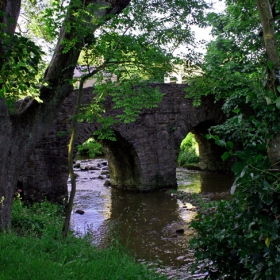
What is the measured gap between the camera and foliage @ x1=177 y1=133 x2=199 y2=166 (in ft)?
53.4

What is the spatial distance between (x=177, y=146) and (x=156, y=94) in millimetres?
6413

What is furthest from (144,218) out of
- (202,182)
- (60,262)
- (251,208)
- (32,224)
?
(251,208)

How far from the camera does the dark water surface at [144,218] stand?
6480mm

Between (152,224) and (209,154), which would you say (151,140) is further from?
(209,154)

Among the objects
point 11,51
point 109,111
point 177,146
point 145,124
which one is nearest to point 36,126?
point 11,51

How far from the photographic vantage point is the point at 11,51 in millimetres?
3143

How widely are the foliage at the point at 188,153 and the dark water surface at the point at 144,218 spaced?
2469mm

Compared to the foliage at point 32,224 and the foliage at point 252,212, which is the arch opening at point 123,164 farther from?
the foliage at point 252,212

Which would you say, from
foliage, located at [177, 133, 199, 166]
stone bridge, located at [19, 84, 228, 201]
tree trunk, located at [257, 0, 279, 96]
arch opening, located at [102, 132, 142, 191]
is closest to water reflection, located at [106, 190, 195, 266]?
arch opening, located at [102, 132, 142, 191]

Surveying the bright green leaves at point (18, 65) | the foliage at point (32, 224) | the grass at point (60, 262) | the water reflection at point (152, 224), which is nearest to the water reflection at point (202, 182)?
the water reflection at point (152, 224)

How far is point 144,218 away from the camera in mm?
8602

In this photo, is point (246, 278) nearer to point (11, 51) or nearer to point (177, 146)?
point (11, 51)

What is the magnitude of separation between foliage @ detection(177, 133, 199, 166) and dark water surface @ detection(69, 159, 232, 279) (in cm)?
247

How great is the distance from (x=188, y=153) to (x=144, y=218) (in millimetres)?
8405
